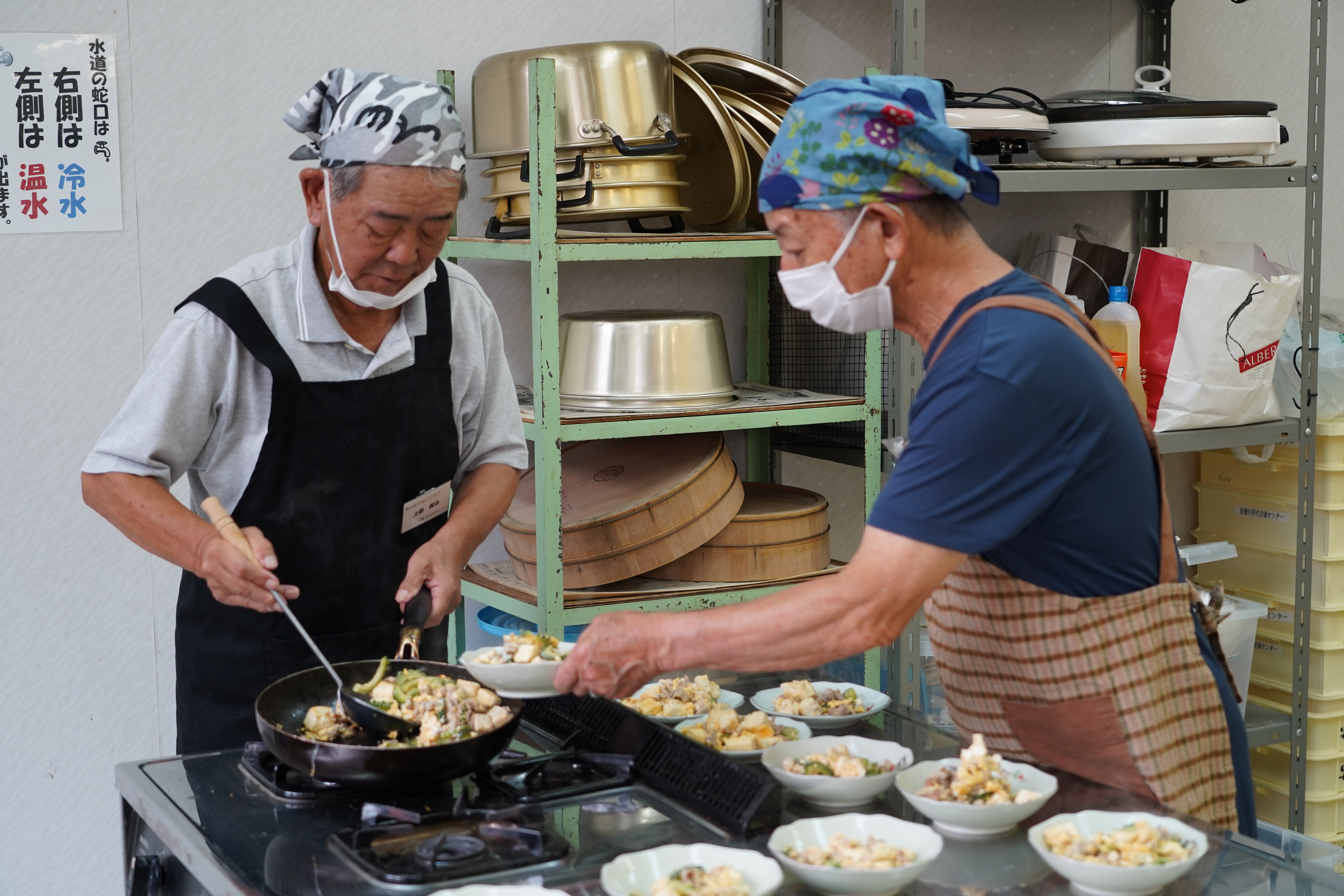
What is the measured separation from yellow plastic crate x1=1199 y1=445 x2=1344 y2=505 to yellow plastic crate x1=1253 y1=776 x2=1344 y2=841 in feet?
2.47

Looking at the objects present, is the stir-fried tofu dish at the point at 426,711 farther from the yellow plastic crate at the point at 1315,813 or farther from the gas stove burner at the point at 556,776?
the yellow plastic crate at the point at 1315,813

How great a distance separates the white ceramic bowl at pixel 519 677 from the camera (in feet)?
5.08

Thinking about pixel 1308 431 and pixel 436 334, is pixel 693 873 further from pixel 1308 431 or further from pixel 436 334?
pixel 1308 431

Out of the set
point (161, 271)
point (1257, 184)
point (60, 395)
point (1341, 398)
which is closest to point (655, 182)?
point (161, 271)

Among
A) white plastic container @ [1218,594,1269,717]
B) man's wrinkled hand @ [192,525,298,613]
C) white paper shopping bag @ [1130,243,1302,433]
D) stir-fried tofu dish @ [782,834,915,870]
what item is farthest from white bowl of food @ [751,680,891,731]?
white plastic container @ [1218,594,1269,717]

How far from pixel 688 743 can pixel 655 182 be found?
4.49 feet

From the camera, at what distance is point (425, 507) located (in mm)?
2090

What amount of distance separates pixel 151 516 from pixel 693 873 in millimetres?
971

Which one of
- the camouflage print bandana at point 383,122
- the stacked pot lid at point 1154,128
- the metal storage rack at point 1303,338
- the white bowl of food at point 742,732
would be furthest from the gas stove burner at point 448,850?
the stacked pot lid at point 1154,128

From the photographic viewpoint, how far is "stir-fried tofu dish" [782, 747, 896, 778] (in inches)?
58.7

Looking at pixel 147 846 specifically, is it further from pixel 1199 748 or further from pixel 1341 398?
pixel 1341 398

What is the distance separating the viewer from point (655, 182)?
2.58m

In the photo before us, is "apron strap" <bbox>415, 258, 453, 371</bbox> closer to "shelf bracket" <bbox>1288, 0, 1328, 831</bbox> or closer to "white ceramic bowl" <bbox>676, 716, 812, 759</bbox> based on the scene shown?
"white ceramic bowl" <bbox>676, 716, 812, 759</bbox>

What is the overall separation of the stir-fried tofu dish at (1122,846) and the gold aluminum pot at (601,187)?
1.57 metres
